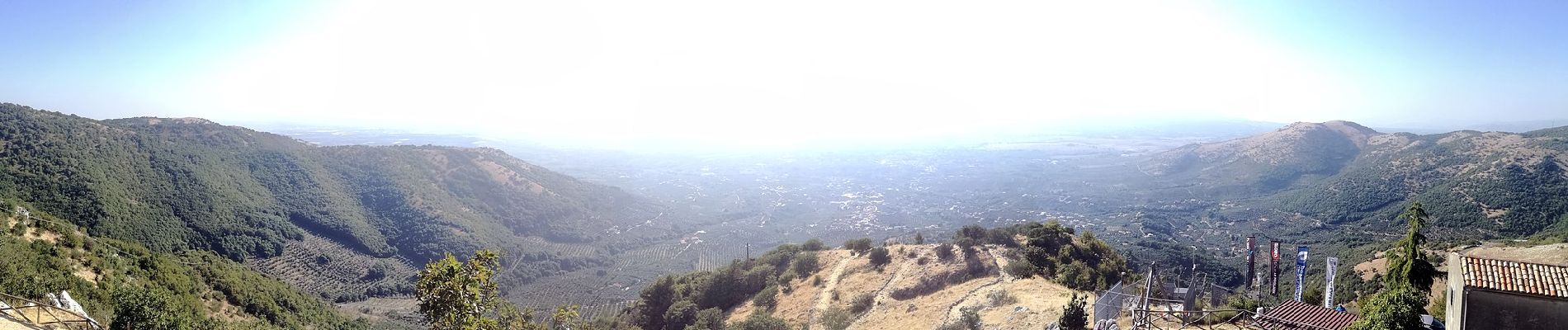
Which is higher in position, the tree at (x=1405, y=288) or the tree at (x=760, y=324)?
the tree at (x=1405, y=288)

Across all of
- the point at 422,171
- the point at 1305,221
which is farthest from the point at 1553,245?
the point at 422,171

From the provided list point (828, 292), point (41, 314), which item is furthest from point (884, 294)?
point (41, 314)

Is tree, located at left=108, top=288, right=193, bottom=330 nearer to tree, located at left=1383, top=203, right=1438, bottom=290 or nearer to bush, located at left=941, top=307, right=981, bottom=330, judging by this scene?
bush, located at left=941, top=307, right=981, bottom=330

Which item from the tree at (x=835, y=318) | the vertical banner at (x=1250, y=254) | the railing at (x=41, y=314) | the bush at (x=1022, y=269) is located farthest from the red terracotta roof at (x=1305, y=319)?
the railing at (x=41, y=314)

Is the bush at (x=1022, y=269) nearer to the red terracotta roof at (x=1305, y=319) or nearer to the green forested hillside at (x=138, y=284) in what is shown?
the red terracotta roof at (x=1305, y=319)

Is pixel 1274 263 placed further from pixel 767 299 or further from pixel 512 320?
pixel 512 320

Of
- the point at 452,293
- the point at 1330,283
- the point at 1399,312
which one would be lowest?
the point at 1330,283
